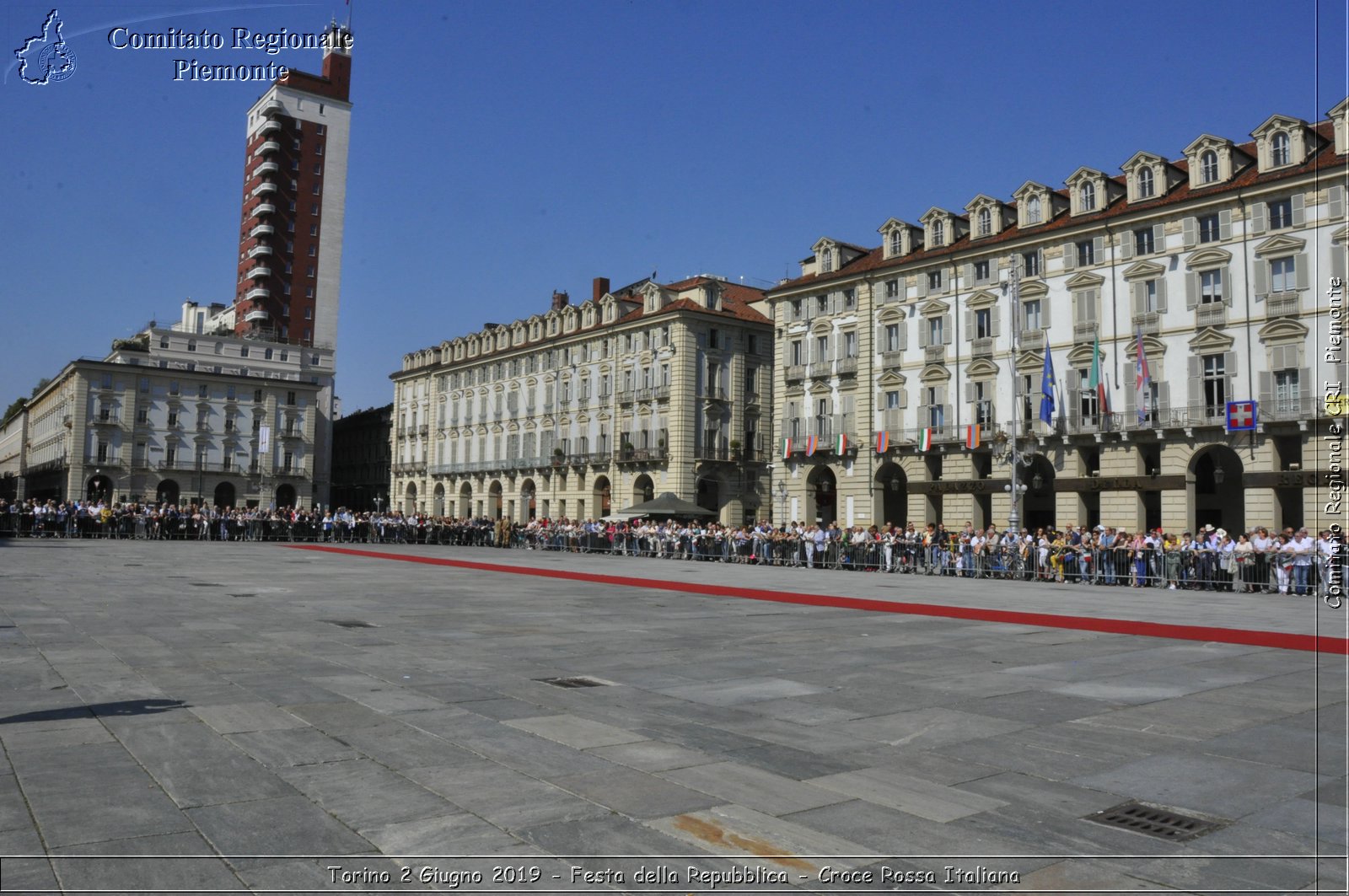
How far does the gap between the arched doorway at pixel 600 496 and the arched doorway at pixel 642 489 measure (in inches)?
154

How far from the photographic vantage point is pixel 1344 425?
105ft

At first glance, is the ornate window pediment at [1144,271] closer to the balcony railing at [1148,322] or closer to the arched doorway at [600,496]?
the balcony railing at [1148,322]

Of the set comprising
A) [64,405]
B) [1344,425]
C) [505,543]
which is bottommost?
[505,543]

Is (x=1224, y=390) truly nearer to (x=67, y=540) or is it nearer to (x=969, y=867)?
(x=969, y=867)

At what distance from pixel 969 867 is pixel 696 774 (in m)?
1.89

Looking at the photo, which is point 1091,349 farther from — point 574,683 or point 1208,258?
point 574,683

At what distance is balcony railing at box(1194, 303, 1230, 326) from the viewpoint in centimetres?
3975

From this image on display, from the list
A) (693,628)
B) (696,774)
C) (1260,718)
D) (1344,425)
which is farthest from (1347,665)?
(1344,425)

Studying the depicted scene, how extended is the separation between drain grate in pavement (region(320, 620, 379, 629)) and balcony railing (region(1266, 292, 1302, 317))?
37326 millimetres

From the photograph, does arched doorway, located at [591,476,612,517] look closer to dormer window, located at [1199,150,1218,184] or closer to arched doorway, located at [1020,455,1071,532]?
arched doorway, located at [1020,455,1071,532]

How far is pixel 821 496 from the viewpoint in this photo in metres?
57.2

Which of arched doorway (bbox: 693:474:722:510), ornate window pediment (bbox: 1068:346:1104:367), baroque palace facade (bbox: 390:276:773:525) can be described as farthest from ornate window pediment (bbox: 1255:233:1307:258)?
arched doorway (bbox: 693:474:722:510)

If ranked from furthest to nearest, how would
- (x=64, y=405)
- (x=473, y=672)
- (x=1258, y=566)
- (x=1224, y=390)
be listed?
1. (x=64, y=405)
2. (x=1224, y=390)
3. (x=1258, y=566)
4. (x=473, y=672)

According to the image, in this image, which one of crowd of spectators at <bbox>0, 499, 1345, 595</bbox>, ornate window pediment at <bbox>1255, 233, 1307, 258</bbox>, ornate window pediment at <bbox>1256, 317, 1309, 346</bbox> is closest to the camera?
crowd of spectators at <bbox>0, 499, 1345, 595</bbox>
